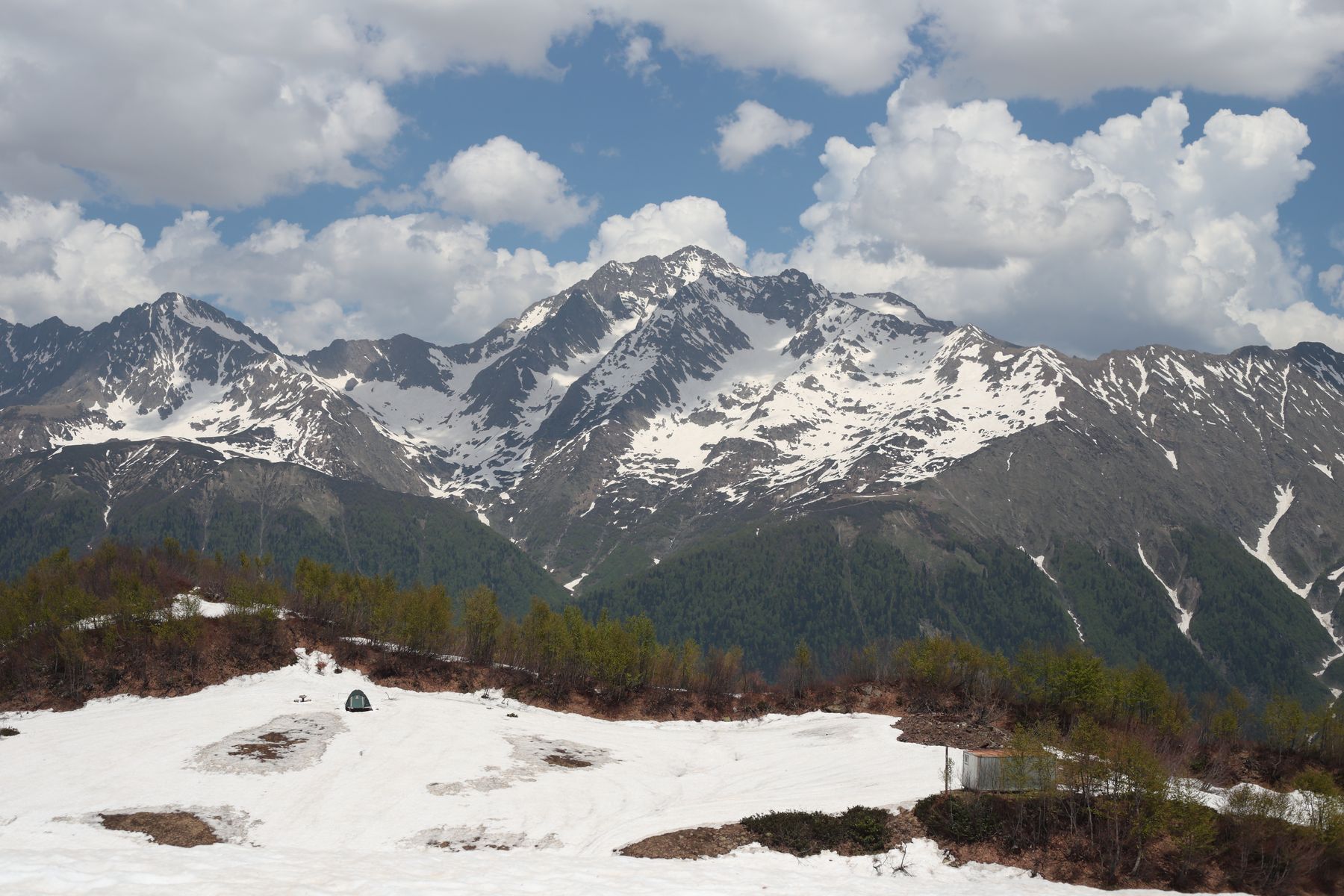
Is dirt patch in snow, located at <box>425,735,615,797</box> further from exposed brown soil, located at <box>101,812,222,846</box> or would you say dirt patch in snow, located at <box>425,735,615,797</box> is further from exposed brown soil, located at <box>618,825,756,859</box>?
exposed brown soil, located at <box>618,825,756,859</box>

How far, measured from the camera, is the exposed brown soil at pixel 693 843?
5378 cm

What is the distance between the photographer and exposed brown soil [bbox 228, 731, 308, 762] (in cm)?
6762

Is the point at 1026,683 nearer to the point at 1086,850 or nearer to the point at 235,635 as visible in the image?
the point at 1086,850

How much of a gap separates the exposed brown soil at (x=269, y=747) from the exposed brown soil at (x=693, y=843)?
28328 millimetres

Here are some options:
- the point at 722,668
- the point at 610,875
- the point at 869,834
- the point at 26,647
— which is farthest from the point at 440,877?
the point at 722,668

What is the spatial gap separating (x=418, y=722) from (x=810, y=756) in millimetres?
31205

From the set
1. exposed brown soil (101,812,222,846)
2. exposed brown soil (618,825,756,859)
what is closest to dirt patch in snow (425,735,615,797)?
exposed brown soil (101,812,222,846)

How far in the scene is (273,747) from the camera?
228ft

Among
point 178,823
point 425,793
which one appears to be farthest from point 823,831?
point 178,823

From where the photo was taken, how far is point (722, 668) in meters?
135

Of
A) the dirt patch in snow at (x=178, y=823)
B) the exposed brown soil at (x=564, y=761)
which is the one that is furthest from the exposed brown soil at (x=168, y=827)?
the exposed brown soil at (x=564, y=761)

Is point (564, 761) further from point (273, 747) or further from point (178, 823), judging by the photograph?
point (178, 823)

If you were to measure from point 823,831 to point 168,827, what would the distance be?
36.8m

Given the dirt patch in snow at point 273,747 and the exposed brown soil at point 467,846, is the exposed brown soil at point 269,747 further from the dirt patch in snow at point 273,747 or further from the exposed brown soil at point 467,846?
the exposed brown soil at point 467,846
